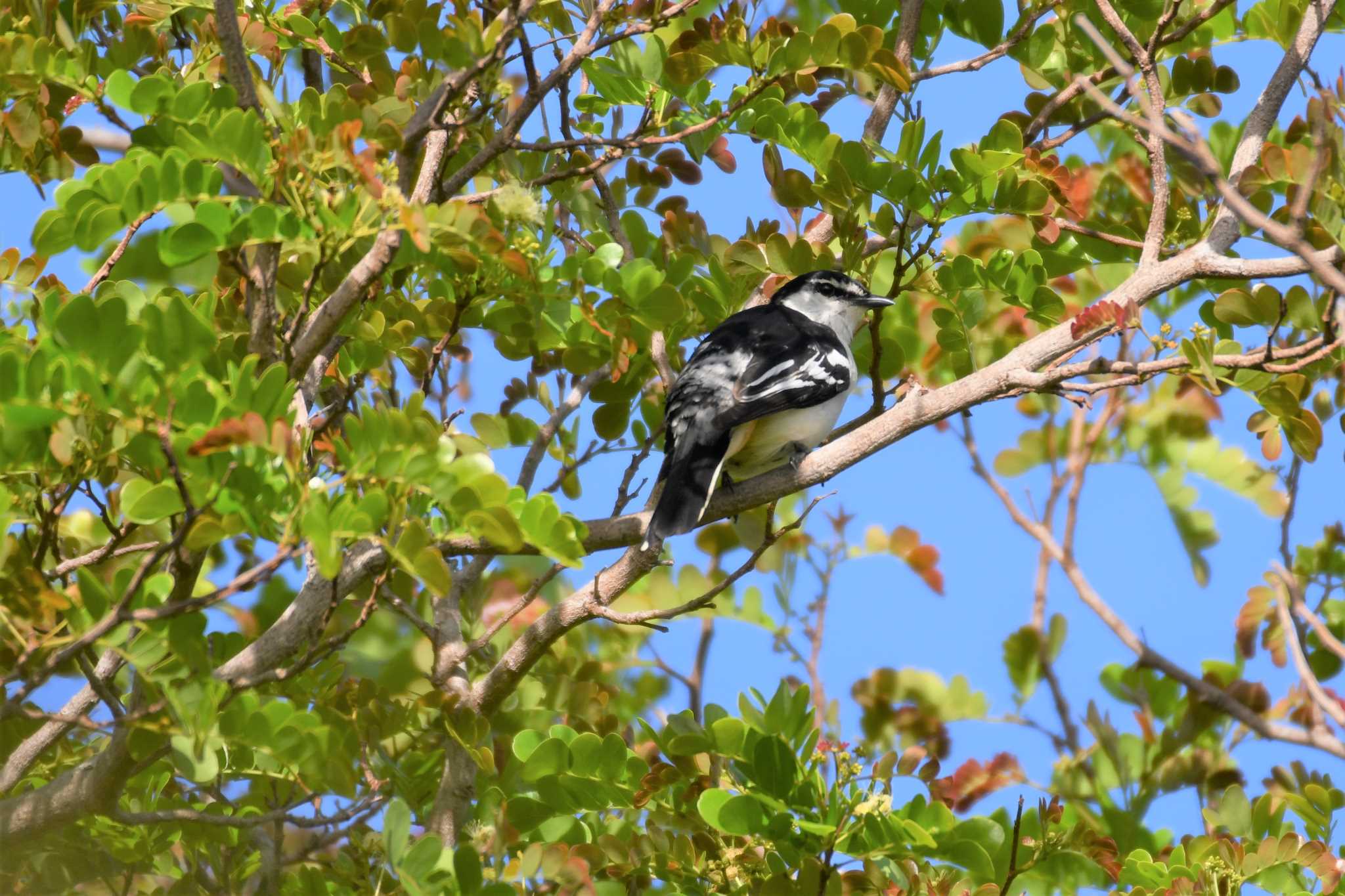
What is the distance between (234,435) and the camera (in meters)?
2.64

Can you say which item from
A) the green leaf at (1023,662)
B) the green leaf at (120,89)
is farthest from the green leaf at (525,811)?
the green leaf at (1023,662)

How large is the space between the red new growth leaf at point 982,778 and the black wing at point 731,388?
4.19 feet

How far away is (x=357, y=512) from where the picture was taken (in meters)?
2.69

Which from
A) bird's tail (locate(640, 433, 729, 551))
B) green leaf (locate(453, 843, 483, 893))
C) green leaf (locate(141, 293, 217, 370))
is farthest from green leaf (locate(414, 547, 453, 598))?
bird's tail (locate(640, 433, 729, 551))

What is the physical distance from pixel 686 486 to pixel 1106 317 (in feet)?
4.94

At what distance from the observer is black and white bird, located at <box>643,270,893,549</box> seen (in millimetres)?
4766

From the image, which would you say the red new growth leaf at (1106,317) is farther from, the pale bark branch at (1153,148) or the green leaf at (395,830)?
the green leaf at (395,830)

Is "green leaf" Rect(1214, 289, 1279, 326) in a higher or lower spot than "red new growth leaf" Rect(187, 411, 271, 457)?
higher

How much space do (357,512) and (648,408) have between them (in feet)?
8.15

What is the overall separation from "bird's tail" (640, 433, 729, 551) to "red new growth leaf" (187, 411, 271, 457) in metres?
1.59

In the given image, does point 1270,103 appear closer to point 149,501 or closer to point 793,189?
point 793,189

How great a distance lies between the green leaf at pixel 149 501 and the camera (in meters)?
2.81

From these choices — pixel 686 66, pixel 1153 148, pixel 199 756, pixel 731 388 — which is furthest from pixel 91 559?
pixel 1153 148

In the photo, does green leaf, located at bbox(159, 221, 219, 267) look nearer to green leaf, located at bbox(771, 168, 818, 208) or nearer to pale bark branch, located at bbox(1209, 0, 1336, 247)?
green leaf, located at bbox(771, 168, 818, 208)
